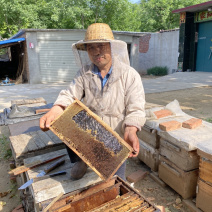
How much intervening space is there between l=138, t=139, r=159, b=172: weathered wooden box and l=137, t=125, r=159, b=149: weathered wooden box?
0.07 meters

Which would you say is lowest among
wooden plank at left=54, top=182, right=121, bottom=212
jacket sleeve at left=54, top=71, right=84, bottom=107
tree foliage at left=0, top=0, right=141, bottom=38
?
wooden plank at left=54, top=182, right=121, bottom=212

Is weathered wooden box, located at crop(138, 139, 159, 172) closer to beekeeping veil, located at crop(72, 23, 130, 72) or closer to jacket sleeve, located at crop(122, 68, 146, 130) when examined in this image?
jacket sleeve, located at crop(122, 68, 146, 130)

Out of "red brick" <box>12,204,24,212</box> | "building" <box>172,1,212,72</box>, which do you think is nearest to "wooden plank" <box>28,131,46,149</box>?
"red brick" <box>12,204,24,212</box>

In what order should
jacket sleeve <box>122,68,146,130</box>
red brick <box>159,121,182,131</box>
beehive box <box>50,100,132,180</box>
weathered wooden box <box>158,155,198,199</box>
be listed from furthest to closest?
red brick <box>159,121,182,131</box> < weathered wooden box <box>158,155,198,199</box> < jacket sleeve <box>122,68,146,130</box> < beehive box <box>50,100,132,180</box>

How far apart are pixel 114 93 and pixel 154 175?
1.74 m

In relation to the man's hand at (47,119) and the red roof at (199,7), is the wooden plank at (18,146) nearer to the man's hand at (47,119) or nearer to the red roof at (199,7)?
the man's hand at (47,119)

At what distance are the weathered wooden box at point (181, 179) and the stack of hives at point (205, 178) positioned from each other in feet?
0.59

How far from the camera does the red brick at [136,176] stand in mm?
3205

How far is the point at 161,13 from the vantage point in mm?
25766

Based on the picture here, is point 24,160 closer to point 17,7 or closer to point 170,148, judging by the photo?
point 170,148

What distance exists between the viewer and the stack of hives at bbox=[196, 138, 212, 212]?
89.0 inches

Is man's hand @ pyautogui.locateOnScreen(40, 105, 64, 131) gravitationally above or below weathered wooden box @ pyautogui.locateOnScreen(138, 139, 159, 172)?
above

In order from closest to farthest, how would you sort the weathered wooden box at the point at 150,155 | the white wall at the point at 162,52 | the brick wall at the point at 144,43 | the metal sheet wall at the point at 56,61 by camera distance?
the weathered wooden box at the point at 150,155 < the metal sheet wall at the point at 56,61 < the white wall at the point at 162,52 < the brick wall at the point at 144,43

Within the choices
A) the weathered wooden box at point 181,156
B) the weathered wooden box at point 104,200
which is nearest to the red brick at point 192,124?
the weathered wooden box at point 181,156
